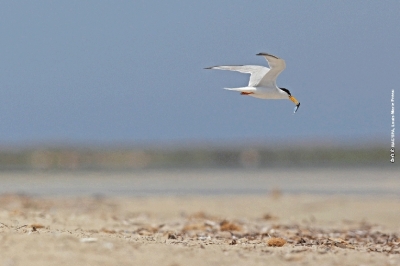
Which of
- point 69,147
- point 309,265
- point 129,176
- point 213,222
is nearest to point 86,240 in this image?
point 309,265

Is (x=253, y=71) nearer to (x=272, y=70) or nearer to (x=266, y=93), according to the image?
(x=272, y=70)

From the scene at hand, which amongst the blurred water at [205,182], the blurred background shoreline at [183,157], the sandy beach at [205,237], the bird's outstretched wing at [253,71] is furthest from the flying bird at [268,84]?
the blurred background shoreline at [183,157]

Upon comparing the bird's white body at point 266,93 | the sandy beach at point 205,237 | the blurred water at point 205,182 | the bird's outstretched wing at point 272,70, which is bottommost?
the sandy beach at point 205,237

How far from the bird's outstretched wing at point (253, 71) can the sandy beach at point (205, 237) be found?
53.2 inches

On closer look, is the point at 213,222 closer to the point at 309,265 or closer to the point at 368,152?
the point at 309,265

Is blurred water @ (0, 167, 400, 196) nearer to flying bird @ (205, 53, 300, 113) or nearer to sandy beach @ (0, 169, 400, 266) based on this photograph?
sandy beach @ (0, 169, 400, 266)

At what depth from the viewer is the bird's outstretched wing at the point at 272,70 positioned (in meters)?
5.18

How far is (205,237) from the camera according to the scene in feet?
23.6

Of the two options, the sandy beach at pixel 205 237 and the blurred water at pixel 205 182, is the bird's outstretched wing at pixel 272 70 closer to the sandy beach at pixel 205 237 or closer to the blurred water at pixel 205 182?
the sandy beach at pixel 205 237

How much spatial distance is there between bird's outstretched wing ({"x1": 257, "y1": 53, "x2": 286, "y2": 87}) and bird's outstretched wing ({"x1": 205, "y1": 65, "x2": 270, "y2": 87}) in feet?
0.16

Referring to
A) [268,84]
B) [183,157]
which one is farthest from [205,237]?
[183,157]

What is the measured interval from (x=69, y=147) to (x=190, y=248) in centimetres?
3466

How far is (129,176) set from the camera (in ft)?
79.4

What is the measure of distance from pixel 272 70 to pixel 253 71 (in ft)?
1.38
